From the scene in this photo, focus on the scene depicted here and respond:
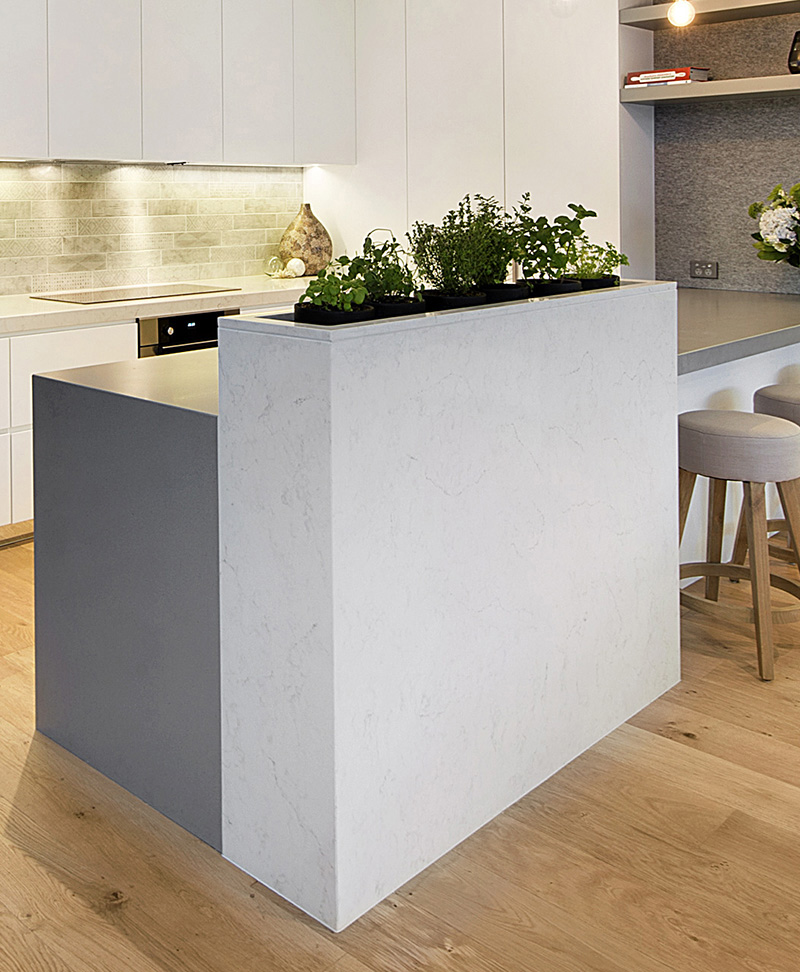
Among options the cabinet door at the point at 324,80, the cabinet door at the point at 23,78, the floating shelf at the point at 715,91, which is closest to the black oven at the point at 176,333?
the cabinet door at the point at 23,78

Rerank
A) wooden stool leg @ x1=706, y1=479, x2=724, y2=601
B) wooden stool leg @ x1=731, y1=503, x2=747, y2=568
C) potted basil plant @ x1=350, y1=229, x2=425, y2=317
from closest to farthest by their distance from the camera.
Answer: potted basil plant @ x1=350, y1=229, x2=425, y2=317 → wooden stool leg @ x1=706, y1=479, x2=724, y2=601 → wooden stool leg @ x1=731, y1=503, x2=747, y2=568

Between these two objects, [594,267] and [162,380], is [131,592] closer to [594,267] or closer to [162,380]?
[162,380]

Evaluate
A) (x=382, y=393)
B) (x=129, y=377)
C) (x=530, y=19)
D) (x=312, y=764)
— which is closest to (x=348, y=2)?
(x=530, y=19)

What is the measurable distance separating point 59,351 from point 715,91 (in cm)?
273

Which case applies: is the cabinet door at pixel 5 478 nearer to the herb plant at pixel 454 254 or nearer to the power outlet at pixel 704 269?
the herb plant at pixel 454 254

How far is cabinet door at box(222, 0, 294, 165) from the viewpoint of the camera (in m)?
4.71

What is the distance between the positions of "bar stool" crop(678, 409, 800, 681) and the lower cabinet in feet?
7.83

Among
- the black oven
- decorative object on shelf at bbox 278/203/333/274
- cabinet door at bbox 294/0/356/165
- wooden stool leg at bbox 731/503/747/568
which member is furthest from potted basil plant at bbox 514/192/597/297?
decorative object on shelf at bbox 278/203/333/274

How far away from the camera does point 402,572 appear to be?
182cm

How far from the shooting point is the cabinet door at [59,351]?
3.88 metres

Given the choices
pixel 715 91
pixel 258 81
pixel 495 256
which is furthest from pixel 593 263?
pixel 258 81

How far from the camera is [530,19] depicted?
4.44 metres

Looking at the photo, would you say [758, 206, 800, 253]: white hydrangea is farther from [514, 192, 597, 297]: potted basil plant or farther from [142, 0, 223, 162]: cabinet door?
[142, 0, 223, 162]: cabinet door

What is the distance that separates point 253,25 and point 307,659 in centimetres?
391
